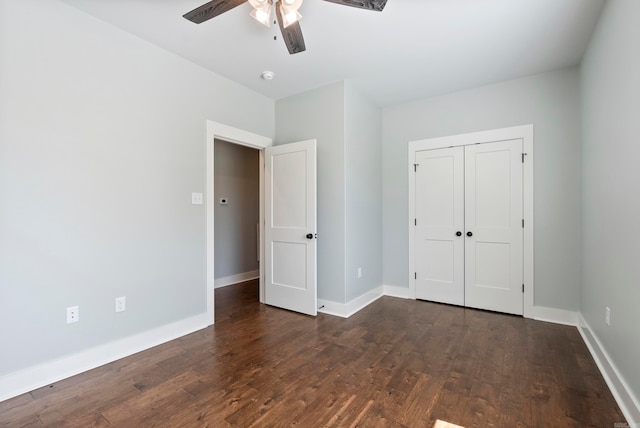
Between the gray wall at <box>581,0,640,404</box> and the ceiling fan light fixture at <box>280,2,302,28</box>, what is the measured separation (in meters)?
1.89

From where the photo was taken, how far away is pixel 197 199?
3.04 metres

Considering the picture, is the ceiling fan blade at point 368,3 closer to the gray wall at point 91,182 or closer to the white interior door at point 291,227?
the white interior door at point 291,227

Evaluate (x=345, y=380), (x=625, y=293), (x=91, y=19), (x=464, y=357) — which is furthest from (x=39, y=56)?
(x=625, y=293)

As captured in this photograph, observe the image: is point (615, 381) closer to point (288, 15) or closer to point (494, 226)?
point (494, 226)

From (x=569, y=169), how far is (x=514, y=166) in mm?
485

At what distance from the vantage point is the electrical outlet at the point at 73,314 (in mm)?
2199

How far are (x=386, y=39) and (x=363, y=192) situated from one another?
1729 mm

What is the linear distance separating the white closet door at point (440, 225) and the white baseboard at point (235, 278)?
288cm

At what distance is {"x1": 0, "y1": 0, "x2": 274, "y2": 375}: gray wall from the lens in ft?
6.48

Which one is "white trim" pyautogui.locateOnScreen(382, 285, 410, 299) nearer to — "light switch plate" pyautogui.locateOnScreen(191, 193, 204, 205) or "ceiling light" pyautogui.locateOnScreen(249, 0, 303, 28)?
"light switch plate" pyautogui.locateOnScreen(191, 193, 204, 205)

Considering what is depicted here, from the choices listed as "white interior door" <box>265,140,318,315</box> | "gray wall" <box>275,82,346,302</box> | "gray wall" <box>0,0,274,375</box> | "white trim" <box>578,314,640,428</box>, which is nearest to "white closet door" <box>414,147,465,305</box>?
"gray wall" <box>275,82,346,302</box>

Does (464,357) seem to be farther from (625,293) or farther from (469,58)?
(469,58)

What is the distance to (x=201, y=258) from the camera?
10.1ft

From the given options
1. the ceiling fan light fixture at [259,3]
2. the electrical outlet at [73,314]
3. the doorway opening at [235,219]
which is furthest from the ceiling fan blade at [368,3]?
the doorway opening at [235,219]
